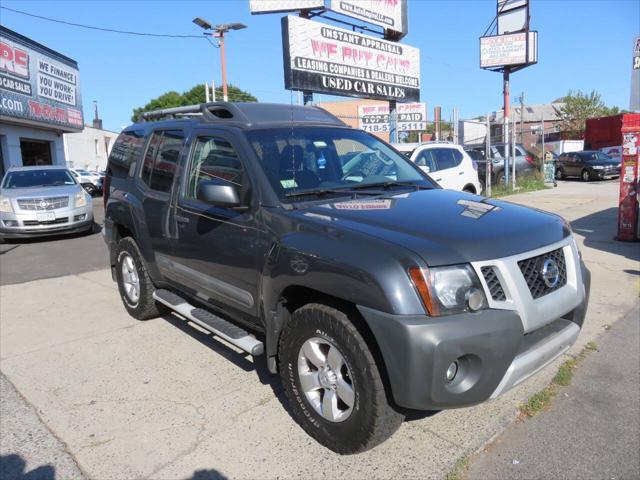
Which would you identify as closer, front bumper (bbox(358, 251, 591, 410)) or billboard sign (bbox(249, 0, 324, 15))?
front bumper (bbox(358, 251, 591, 410))

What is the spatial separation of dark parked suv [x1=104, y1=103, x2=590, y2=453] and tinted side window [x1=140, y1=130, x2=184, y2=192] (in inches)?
1.5

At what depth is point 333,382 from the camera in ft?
9.08

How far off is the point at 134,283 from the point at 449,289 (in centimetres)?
374

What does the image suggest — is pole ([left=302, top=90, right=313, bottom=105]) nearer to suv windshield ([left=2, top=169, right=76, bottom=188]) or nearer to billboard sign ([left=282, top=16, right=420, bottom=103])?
billboard sign ([left=282, top=16, right=420, bottom=103])

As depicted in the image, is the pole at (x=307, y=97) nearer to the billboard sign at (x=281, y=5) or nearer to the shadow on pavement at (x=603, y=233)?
the billboard sign at (x=281, y=5)

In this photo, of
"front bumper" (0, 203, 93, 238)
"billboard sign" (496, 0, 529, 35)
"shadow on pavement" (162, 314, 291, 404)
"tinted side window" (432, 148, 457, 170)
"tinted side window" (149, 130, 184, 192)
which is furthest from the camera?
"billboard sign" (496, 0, 529, 35)

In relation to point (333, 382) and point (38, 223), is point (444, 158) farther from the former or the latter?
point (333, 382)

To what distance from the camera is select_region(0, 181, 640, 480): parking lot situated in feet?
9.20

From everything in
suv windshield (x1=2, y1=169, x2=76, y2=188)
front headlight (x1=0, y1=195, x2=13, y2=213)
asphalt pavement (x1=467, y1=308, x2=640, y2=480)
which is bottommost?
asphalt pavement (x1=467, y1=308, x2=640, y2=480)

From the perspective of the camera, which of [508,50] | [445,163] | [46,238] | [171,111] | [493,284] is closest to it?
[493,284]

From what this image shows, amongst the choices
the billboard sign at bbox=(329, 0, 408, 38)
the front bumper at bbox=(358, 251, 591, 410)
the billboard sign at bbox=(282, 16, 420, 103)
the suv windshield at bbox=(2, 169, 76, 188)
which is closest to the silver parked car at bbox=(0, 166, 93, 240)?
the suv windshield at bbox=(2, 169, 76, 188)

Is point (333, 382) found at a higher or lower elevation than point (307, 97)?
lower

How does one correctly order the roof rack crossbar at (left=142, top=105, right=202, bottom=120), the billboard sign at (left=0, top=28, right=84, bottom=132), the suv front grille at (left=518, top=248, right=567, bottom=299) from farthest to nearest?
the billboard sign at (left=0, top=28, right=84, bottom=132)
the roof rack crossbar at (left=142, top=105, right=202, bottom=120)
the suv front grille at (left=518, top=248, right=567, bottom=299)

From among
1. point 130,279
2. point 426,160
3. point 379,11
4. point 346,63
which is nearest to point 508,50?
point 379,11
